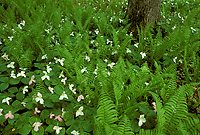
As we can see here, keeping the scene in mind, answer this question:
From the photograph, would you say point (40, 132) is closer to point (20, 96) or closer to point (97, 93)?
point (20, 96)

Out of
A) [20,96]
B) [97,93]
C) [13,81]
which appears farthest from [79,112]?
[13,81]

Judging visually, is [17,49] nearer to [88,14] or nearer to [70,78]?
[70,78]

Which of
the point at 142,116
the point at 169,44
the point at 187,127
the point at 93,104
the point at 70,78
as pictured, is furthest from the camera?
the point at 169,44

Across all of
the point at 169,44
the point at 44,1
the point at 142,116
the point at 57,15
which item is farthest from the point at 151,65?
the point at 44,1

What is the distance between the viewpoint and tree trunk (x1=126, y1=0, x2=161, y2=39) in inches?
131

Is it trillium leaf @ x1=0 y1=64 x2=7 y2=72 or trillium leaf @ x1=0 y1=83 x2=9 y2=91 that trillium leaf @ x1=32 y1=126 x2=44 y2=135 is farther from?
trillium leaf @ x1=0 y1=64 x2=7 y2=72

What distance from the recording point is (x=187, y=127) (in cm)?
162

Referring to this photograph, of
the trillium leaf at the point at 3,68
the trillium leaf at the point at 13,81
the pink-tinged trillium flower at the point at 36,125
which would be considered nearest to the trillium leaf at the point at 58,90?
the pink-tinged trillium flower at the point at 36,125

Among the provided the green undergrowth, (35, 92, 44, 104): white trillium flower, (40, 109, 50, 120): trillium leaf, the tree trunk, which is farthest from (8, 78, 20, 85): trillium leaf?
the tree trunk

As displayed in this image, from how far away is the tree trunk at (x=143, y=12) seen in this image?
332cm

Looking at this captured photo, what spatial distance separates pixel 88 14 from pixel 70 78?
6.86 feet

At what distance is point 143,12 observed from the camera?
337 cm

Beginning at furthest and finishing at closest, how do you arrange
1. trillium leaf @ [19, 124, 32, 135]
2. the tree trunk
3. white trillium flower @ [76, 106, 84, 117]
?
the tree trunk
white trillium flower @ [76, 106, 84, 117]
trillium leaf @ [19, 124, 32, 135]

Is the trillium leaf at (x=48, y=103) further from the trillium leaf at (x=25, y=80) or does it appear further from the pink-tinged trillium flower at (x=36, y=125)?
the trillium leaf at (x=25, y=80)
